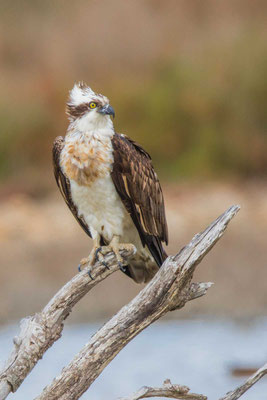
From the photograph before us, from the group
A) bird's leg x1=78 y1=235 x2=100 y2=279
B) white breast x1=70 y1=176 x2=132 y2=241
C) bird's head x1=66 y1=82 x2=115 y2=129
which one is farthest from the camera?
white breast x1=70 y1=176 x2=132 y2=241

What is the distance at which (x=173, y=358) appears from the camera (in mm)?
10062

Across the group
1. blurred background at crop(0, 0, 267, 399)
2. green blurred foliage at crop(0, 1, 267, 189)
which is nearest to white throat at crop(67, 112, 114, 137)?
blurred background at crop(0, 0, 267, 399)

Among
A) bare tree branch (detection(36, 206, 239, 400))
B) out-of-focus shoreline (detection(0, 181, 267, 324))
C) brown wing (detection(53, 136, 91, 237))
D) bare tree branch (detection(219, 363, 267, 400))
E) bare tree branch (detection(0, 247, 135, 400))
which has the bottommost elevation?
bare tree branch (detection(219, 363, 267, 400))

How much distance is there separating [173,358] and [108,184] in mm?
4167

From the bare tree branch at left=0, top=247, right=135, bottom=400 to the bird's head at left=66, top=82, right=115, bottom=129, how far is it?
121cm

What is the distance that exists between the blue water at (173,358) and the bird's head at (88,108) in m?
3.42

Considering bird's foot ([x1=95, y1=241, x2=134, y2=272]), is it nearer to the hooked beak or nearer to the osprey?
the osprey

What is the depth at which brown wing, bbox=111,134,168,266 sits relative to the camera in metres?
6.35

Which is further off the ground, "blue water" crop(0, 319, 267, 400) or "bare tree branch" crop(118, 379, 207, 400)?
"blue water" crop(0, 319, 267, 400)

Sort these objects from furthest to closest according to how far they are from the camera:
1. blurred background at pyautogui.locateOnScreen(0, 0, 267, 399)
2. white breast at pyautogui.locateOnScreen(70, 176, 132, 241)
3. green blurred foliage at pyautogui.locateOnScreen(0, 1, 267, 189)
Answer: green blurred foliage at pyautogui.locateOnScreen(0, 1, 267, 189)
blurred background at pyautogui.locateOnScreen(0, 0, 267, 399)
white breast at pyautogui.locateOnScreen(70, 176, 132, 241)

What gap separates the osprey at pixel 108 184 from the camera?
631 cm

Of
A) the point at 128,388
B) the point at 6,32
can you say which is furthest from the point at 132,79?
the point at 128,388

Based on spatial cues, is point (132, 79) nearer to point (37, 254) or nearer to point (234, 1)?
point (234, 1)

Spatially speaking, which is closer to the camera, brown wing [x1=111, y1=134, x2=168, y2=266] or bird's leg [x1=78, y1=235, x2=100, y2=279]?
bird's leg [x1=78, y1=235, x2=100, y2=279]
